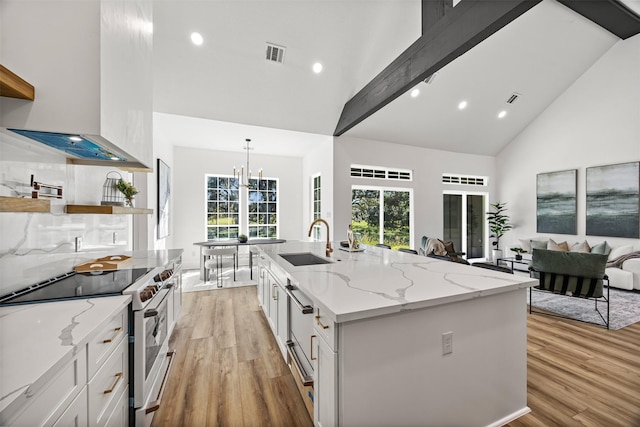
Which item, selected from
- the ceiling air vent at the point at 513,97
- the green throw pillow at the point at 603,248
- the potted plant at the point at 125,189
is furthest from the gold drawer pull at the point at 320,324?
the ceiling air vent at the point at 513,97

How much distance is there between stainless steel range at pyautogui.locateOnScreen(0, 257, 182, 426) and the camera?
1312 mm

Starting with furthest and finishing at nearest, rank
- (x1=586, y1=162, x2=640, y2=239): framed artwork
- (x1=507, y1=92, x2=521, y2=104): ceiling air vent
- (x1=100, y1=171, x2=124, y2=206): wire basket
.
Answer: (x1=507, y1=92, x2=521, y2=104): ceiling air vent < (x1=586, y1=162, x2=640, y2=239): framed artwork < (x1=100, y1=171, x2=124, y2=206): wire basket

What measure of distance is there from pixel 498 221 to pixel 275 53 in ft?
21.8

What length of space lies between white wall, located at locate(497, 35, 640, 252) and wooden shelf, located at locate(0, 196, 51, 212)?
25.6 ft

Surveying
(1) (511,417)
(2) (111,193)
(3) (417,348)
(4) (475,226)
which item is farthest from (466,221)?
(2) (111,193)

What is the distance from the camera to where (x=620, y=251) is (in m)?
4.59

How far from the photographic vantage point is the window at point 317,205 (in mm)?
6007

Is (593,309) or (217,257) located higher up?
(217,257)

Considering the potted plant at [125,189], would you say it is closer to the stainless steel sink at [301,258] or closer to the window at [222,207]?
the stainless steel sink at [301,258]

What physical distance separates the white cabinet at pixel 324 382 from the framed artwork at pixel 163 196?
13.8 feet

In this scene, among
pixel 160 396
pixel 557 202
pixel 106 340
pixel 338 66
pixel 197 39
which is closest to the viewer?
pixel 106 340

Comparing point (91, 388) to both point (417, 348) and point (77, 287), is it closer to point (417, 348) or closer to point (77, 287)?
point (77, 287)

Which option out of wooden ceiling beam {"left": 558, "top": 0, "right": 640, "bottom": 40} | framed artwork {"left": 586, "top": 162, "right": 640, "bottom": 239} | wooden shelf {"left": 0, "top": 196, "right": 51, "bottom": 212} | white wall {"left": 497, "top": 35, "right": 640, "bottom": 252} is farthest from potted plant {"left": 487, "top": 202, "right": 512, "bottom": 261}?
wooden shelf {"left": 0, "top": 196, "right": 51, "bottom": 212}

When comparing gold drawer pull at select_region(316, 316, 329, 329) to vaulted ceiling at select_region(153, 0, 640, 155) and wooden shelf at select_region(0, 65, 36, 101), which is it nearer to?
wooden shelf at select_region(0, 65, 36, 101)
